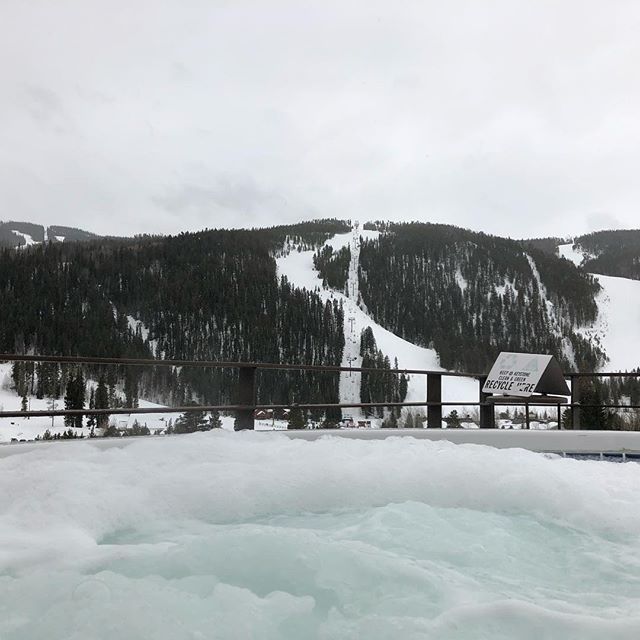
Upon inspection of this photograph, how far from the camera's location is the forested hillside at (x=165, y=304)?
185ft

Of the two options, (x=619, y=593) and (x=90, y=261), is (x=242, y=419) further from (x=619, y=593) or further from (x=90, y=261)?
(x=90, y=261)

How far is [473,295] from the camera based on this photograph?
8338 cm

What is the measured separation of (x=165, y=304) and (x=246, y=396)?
70.2 m

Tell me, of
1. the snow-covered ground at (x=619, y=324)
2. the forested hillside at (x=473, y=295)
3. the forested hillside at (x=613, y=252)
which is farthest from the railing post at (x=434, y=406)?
the forested hillside at (x=613, y=252)

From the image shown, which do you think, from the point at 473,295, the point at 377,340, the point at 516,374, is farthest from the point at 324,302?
the point at 516,374

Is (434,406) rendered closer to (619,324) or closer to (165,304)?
(165,304)

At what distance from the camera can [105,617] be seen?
1262 millimetres

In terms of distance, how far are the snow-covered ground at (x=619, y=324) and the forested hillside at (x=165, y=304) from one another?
46.1 metres

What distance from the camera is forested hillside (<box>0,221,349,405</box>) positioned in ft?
185

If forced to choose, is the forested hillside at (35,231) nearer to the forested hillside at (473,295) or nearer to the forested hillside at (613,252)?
the forested hillside at (473,295)

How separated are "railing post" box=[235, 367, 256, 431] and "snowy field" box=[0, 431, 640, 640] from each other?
0.59 m

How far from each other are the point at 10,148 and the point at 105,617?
32443mm

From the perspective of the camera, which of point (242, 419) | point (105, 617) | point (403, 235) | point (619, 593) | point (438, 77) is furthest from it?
point (403, 235)

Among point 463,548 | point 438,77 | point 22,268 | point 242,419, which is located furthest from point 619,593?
point 22,268
